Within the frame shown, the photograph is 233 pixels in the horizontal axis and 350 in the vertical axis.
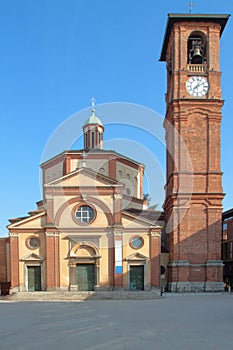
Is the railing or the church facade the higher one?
the railing

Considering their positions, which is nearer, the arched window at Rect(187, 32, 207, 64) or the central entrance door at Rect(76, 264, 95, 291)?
the central entrance door at Rect(76, 264, 95, 291)

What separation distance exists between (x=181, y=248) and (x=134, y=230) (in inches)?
153

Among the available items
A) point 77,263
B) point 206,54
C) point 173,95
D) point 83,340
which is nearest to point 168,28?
point 206,54

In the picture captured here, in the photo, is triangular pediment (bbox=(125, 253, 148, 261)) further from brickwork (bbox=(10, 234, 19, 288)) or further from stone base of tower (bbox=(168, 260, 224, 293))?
Result: brickwork (bbox=(10, 234, 19, 288))

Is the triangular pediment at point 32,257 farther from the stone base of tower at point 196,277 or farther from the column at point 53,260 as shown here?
the stone base of tower at point 196,277

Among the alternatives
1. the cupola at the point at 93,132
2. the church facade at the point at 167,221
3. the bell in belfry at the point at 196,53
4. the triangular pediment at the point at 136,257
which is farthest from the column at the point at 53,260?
the bell in belfry at the point at 196,53

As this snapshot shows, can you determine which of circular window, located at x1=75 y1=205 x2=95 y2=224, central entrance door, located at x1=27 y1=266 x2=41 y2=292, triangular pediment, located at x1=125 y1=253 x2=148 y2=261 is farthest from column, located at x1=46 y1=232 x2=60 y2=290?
triangular pediment, located at x1=125 y1=253 x2=148 y2=261

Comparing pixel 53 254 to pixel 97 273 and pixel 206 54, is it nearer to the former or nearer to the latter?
pixel 97 273

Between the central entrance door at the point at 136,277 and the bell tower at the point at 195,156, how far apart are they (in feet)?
7.22

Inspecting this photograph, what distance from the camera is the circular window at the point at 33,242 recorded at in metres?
28.8


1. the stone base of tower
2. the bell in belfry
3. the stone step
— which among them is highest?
the bell in belfry

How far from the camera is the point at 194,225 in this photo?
27406mm

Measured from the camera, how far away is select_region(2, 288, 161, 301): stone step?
978 inches

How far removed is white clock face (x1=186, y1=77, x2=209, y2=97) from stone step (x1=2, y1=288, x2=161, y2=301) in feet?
49.0
